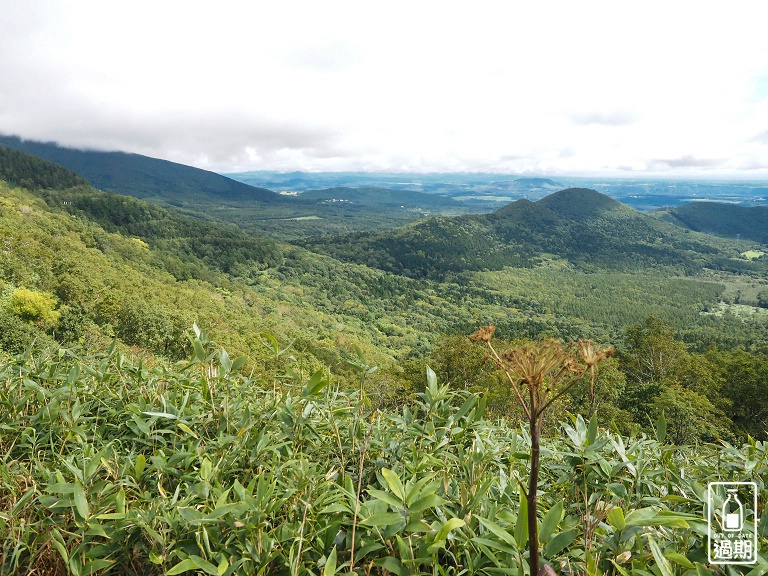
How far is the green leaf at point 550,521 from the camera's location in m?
0.85

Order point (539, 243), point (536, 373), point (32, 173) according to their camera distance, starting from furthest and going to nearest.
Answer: point (539, 243) < point (32, 173) < point (536, 373)

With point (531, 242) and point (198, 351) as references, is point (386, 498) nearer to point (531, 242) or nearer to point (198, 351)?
point (198, 351)

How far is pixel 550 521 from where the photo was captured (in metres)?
0.87

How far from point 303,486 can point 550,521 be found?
68 cm

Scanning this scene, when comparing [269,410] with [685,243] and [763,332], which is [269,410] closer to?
[763,332]

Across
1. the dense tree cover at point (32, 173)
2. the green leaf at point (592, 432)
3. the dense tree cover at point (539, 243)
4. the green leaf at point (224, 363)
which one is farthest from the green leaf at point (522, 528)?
the dense tree cover at point (539, 243)

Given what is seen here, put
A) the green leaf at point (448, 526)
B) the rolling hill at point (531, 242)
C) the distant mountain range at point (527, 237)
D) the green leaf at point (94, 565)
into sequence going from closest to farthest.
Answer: the green leaf at point (448, 526)
the green leaf at point (94, 565)
the rolling hill at point (531, 242)
the distant mountain range at point (527, 237)

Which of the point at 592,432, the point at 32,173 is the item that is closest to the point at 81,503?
the point at 592,432

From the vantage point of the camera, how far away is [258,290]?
76375 mm

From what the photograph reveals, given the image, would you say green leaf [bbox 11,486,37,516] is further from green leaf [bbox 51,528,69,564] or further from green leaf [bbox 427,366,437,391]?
green leaf [bbox 427,366,437,391]

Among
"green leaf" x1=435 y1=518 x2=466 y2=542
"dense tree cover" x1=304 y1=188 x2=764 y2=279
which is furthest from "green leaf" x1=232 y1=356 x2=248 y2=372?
"dense tree cover" x1=304 y1=188 x2=764 y2=279

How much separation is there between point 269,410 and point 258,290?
78.5 meters

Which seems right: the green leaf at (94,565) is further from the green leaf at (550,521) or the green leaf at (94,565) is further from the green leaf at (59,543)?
the green leaf at (550,521)

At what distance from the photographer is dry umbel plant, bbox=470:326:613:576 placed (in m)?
0.67
